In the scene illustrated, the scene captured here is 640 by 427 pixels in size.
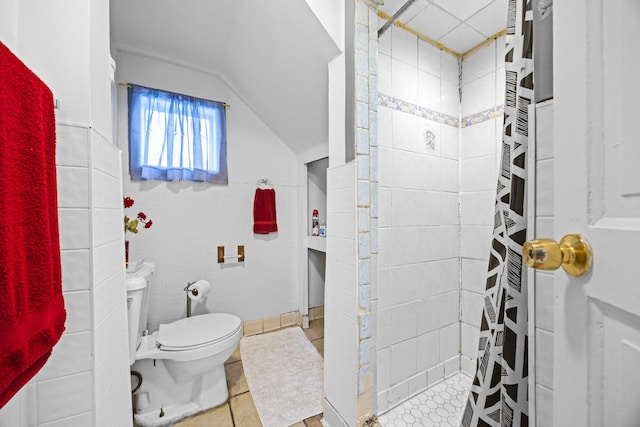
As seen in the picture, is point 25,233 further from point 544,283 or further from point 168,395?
point 168,395

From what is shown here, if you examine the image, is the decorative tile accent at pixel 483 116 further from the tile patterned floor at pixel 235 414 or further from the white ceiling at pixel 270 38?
the tile patterned floor at pixel 235 414

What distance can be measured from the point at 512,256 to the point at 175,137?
2227mm

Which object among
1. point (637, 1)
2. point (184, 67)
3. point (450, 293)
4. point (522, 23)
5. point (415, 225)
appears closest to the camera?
point (637, 1)

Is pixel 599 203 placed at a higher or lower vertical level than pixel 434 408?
higher

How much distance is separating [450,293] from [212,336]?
4.93 ft

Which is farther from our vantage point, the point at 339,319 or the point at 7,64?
the point at 339,319

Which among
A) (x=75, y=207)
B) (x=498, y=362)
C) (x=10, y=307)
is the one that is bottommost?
(x=498, y=362)

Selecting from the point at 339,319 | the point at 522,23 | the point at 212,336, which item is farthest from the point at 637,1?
the point at 212,336

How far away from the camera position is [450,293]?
Answer: 1.60 meters

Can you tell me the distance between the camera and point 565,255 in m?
0.37

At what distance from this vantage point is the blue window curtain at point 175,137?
6.06 ft

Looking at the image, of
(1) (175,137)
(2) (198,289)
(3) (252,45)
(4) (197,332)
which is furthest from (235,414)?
(3) (252,45)

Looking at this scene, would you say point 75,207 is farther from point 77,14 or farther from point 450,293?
point 450,293

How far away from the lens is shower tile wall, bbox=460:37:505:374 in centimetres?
149
